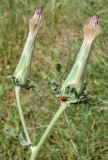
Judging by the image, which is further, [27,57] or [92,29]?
[27,57]

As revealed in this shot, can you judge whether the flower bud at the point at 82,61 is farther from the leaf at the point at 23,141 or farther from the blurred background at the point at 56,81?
the blurred background at the point at 56,81

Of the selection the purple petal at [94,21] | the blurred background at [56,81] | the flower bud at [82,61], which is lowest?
the blurred background at [56,81]

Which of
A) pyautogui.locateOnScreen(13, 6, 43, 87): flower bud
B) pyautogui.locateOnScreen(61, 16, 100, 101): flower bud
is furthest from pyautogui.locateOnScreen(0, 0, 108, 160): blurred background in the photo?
pyautogui.locateOnScreen(61, 16, 100, 101): flower bud

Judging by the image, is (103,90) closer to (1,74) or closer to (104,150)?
(104,150)

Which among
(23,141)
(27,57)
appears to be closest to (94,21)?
(27,57)

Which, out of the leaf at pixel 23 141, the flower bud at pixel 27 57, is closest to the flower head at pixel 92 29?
the flower bud at pixel 27 57

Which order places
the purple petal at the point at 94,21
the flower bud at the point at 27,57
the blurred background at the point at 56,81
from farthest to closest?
1. the blurred background at the point at 56,81
2. the flower bud at the point at 27,57
3. the purple petal at the point at 94,21

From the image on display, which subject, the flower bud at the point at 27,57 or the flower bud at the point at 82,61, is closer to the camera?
the flower bud at the point at 82,61

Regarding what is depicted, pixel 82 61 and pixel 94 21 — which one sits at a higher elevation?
pixel 94 21

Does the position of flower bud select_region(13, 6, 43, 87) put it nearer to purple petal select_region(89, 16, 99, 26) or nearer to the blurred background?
purple petal select_region(89, 16, 99, 26)

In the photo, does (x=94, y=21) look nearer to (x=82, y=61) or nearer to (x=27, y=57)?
(x=82, y=61)
